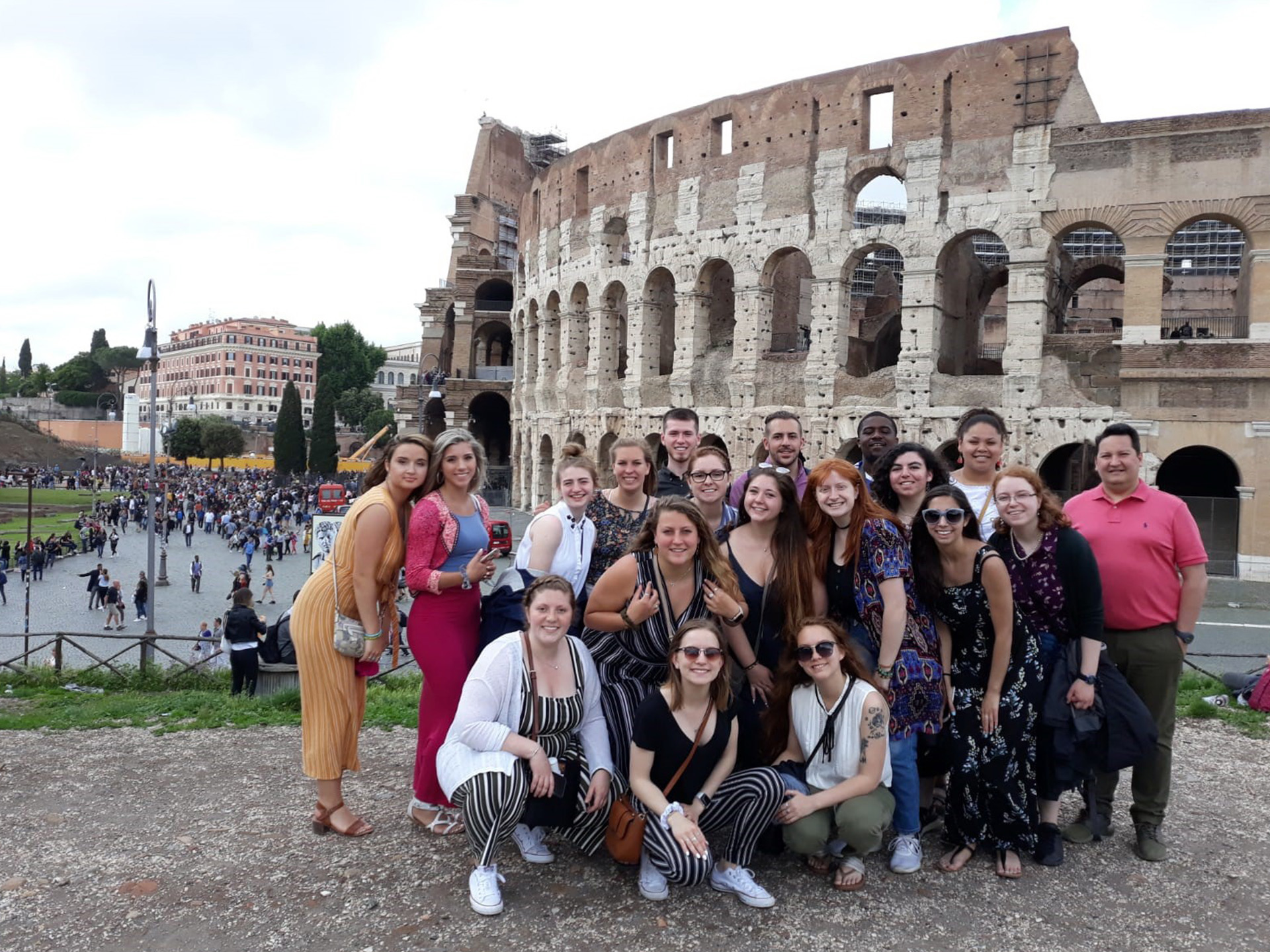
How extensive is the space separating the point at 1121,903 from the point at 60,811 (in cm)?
552

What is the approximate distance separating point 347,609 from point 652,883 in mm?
1982

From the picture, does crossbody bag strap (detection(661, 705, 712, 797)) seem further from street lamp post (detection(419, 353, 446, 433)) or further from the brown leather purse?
street lamp post (detection(419, 353, 446, 433))

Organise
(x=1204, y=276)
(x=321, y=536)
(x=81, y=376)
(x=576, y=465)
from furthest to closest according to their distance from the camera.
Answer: (x=81, y=376) < (x=1204, y=276) < (x=321, y=536) < (x=576, y=465)

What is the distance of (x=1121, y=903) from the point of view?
4027 millimetres

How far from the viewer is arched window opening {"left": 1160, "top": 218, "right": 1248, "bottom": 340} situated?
92.3 ft

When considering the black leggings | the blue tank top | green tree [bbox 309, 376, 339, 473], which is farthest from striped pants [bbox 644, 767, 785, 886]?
green tree [bbox 309, 376, 339, 473]

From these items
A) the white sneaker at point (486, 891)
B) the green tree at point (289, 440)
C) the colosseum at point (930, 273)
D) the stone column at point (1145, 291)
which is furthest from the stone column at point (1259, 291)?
the green tree at point (289, 440)

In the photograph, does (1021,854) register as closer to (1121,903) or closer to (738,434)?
(1121,903)

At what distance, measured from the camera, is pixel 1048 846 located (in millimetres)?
4383

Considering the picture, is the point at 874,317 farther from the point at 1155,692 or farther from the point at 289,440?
the point at 289,440

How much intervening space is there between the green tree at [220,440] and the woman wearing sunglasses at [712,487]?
7269cm

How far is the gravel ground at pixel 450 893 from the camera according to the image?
3.68 meters

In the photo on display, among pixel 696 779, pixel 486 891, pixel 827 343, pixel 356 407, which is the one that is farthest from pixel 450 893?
pixel 356 407

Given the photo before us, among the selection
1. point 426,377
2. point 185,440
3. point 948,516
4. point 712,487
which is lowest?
point 948,516
